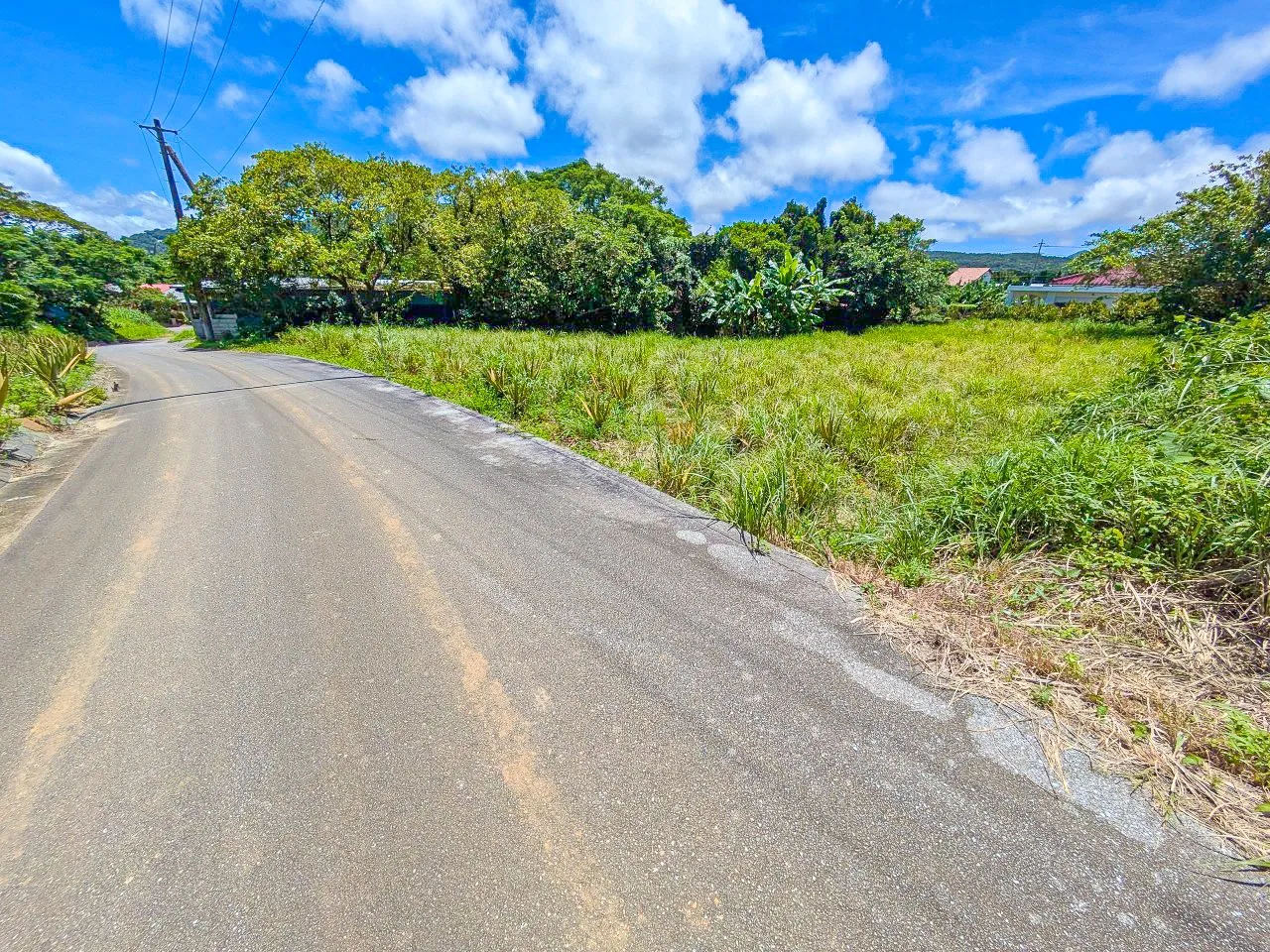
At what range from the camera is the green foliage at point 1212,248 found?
46.9ft

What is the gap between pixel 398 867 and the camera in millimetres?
1646

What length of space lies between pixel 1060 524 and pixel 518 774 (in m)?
3.76

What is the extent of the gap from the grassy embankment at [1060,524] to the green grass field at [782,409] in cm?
4

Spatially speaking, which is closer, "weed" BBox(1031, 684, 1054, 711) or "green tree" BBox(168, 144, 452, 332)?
"weed" BBox(1031, 684, 1054, 711)

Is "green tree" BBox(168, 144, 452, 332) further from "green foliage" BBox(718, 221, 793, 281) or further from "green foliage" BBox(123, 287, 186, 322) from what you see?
"green foliage" BBox(123, 287, 186, 322)

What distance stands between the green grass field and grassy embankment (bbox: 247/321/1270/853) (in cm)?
4

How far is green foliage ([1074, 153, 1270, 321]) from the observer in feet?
46.9

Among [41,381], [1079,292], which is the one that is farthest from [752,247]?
[41,381]

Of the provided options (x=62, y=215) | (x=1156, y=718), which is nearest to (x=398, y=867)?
(x=1156, y=718)

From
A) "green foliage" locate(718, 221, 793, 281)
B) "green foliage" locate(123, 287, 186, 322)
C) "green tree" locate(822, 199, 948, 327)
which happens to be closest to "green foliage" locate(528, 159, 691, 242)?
"green foliage" locate(718, 221, 793, 281)

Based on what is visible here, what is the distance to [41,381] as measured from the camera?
8367mm

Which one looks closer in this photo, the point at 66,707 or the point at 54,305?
the point at 66,707

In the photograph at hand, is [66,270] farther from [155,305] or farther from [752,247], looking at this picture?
[752,247]

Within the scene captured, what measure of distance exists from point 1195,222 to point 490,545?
78.5 feet
